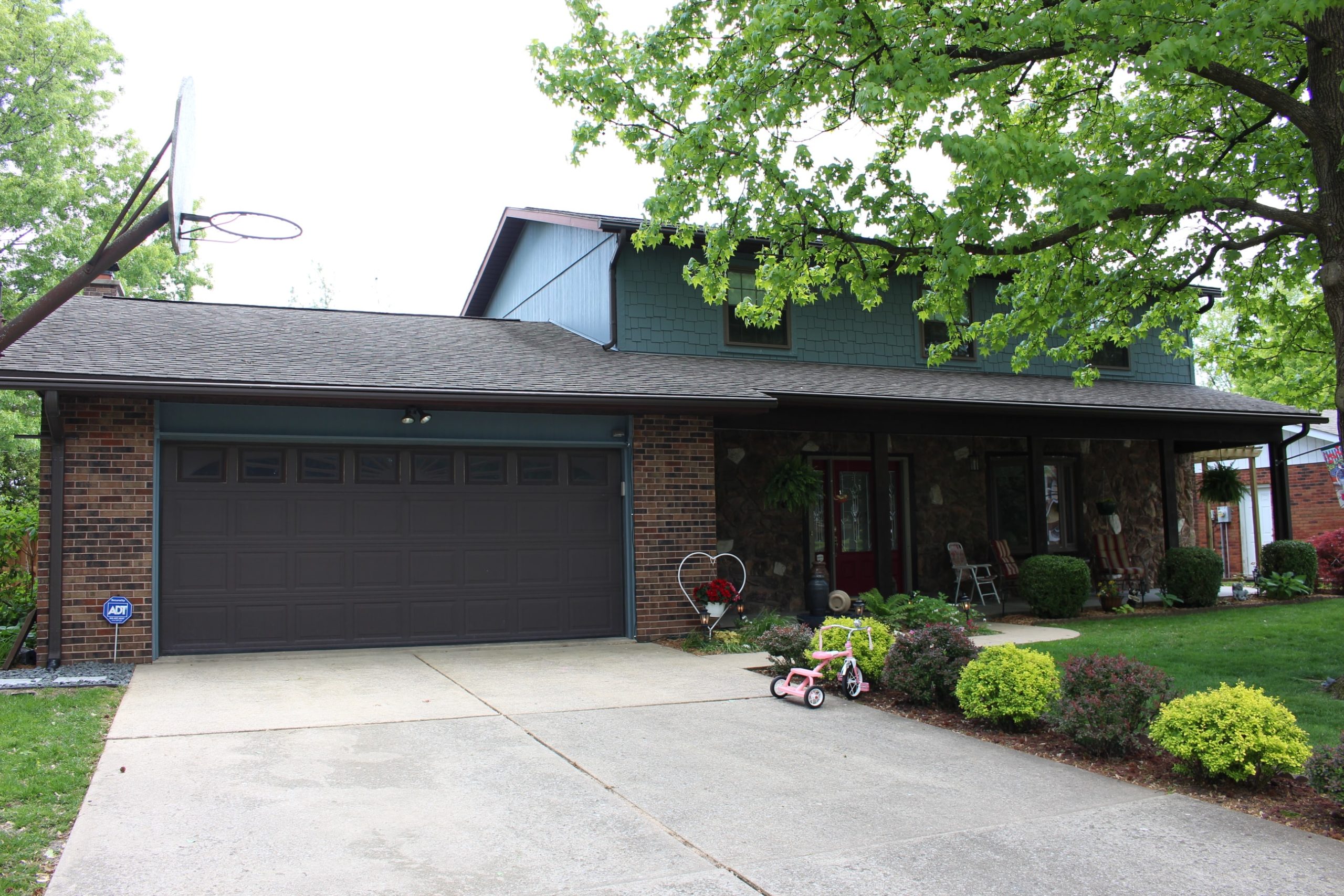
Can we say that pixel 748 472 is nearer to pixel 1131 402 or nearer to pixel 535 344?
pixel 535 344

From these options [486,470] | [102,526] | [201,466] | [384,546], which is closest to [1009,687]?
[486,470]

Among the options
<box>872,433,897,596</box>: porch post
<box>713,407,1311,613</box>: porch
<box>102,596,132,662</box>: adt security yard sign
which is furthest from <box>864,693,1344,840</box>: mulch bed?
<box>102,596,132,662</box>: adt security yard sign

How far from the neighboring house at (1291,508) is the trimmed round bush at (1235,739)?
15192mm

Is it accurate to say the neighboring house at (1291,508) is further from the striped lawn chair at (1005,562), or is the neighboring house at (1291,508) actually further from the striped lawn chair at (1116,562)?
the striped lawn chair at (1005,562)

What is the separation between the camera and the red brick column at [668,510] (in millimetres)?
10945

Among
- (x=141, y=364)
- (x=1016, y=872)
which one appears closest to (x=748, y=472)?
(x=141, y=364)

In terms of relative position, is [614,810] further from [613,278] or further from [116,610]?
[613,278]

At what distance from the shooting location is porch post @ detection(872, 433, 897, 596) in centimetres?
1232

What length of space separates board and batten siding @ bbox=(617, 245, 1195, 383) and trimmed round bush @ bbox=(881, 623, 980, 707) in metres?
6.24

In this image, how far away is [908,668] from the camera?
7352 mm

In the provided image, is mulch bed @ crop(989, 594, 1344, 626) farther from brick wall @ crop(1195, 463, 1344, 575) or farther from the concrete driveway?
the concrete driveway

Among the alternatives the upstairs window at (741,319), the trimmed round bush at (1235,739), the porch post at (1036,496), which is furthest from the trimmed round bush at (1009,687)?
the porch post at (1036,496)

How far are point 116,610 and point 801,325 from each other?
8839 millimetres

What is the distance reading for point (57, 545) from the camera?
8891 mm
